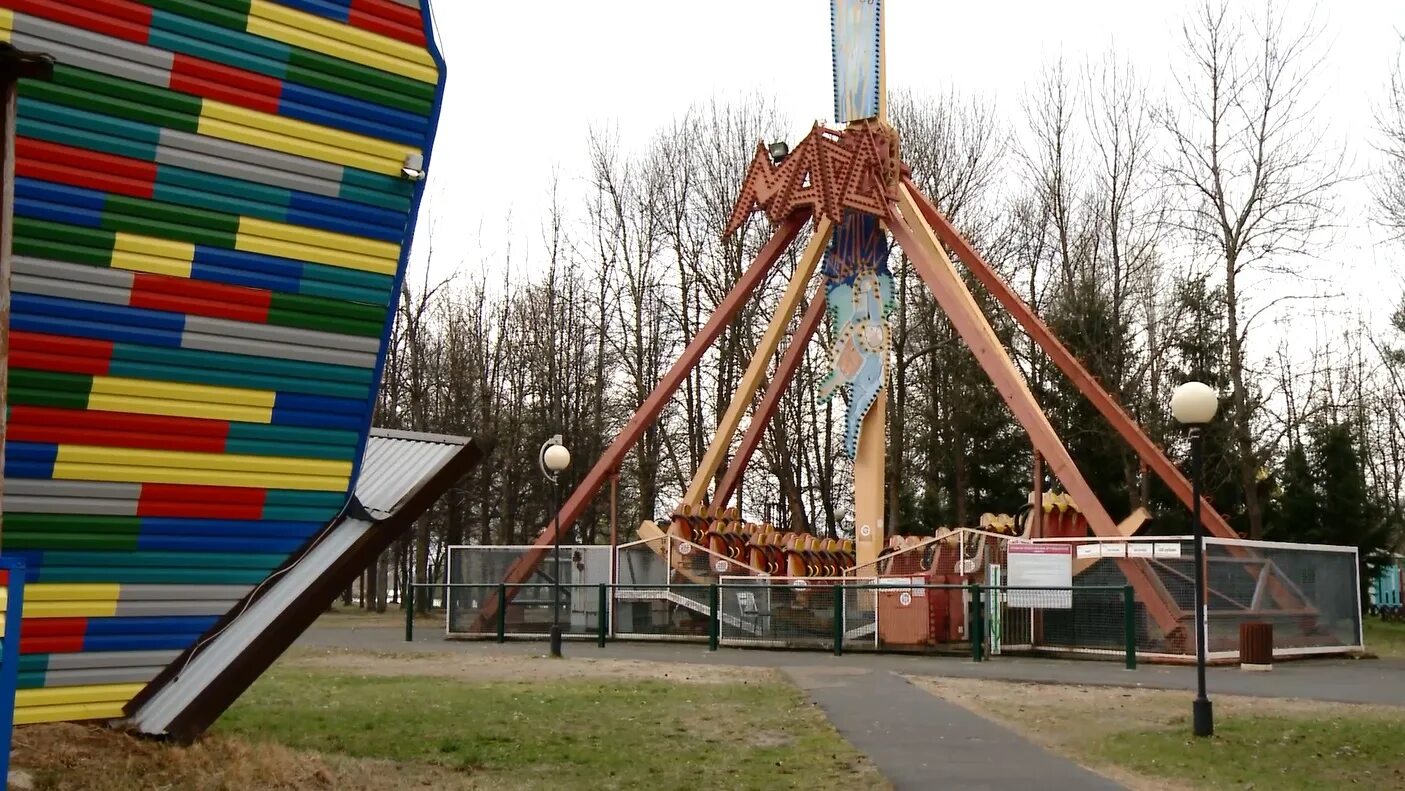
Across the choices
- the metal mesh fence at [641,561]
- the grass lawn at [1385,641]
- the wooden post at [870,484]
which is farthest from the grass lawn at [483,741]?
the grass lawn at [1385,641]

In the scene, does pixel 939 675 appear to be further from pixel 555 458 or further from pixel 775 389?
pixel 775 389

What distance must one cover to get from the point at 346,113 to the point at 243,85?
68 centimetres

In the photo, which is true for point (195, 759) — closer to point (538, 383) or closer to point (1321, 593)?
point (1321, 593)

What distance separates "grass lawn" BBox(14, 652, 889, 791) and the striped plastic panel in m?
0.68

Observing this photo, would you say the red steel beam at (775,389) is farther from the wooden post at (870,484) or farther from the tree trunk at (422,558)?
the tree trunk at (422,558)

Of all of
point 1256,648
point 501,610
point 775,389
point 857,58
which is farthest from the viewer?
point 775,389

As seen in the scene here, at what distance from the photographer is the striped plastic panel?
26.1ft

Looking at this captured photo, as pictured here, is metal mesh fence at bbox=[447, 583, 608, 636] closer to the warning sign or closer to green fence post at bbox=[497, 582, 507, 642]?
green fence post at bbox=[497, 582, 507, 642]

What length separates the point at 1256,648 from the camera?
18.8 meters

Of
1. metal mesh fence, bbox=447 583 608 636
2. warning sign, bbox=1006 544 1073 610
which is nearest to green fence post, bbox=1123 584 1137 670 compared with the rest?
warning sign, bbox=1006 544 1073 610

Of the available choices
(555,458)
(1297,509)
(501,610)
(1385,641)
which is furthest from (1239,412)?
(555,458)

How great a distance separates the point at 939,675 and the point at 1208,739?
19.6ft

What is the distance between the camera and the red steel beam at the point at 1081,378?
23859 millimetres

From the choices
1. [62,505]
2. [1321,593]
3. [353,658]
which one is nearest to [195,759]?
[62,505]
